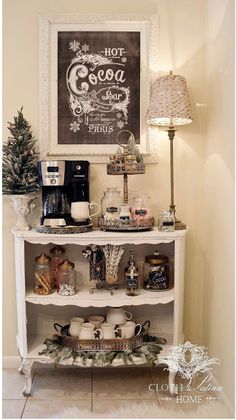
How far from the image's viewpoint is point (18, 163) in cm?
234

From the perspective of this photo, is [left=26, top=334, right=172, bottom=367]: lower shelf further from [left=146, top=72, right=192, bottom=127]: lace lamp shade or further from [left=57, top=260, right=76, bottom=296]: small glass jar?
[left=146, top=72, right=192, bottom=127]: lace lamp shade

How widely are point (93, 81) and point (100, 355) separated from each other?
4.98ft

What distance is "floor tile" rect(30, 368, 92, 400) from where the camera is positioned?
7.48 ft

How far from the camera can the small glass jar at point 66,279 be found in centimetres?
229

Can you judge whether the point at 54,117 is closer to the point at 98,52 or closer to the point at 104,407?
the point at 98,52

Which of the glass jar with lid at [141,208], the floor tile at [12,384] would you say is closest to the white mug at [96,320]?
the floor tile at [12,384]

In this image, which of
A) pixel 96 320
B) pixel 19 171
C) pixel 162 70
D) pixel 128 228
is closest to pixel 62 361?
pixel 96 320

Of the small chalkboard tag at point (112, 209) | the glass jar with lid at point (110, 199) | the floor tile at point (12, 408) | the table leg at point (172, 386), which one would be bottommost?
the floor tile at point (12, 408)

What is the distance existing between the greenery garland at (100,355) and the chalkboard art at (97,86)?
1.15 metres

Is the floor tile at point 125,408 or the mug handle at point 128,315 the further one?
the mug handle at point 128,315

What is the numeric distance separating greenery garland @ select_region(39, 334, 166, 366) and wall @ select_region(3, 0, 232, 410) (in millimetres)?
389

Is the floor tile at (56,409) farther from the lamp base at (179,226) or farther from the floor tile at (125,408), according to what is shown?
the lamp base at (179,226)

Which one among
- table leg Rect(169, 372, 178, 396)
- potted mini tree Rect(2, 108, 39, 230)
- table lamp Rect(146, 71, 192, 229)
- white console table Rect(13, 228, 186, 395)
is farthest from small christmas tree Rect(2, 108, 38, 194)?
table leg Rect(169, 372, 178, 396)

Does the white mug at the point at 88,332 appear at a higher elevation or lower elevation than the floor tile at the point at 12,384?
higher
